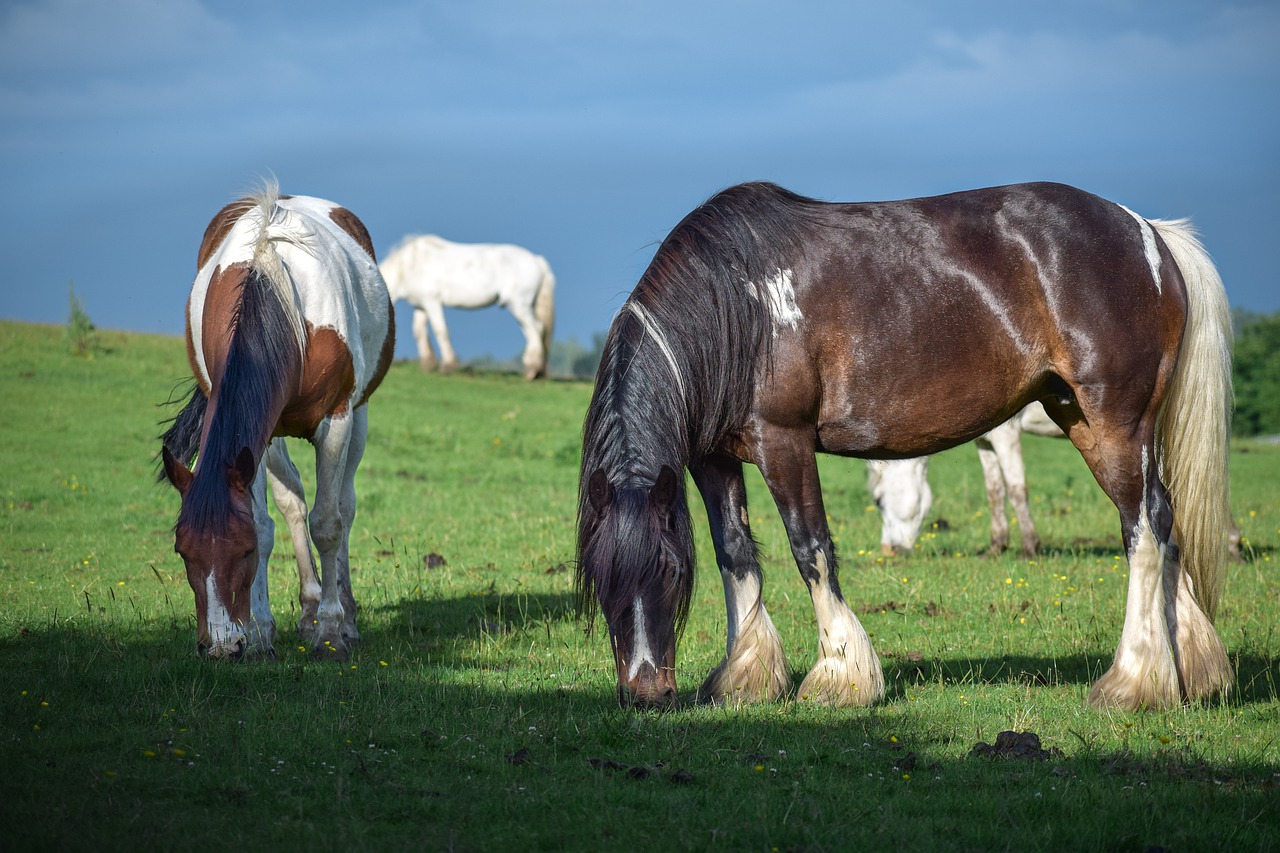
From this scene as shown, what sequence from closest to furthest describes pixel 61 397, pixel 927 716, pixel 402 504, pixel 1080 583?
pixel 927 716 → pixel 1080 583 → pixel 402 504 → pixel 61 397

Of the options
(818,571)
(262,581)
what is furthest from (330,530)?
(818,571)

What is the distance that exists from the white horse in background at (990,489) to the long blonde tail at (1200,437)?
515cm

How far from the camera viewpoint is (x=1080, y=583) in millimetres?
9102

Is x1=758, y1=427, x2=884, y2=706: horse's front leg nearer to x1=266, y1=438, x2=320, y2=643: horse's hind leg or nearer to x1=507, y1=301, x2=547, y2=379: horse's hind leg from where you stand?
x1=266, y1=438, x2=320, y2=643: horse's hind leg

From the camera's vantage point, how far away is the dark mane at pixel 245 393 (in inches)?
210

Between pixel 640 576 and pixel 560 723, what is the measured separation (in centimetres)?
73

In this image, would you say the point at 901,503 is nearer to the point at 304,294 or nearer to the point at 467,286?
the point at 304,294

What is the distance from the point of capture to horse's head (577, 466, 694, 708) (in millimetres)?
4719

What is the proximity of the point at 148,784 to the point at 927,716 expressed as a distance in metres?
3.32

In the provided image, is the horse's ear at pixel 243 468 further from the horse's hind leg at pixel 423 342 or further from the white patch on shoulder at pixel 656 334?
the horse's hind leg at pixel 423 342

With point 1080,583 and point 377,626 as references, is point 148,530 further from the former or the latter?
point 1080,583

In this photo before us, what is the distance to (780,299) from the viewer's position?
213 inches

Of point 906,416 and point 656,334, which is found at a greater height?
point 656,334

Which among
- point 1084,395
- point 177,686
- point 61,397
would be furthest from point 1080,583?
point 61,397
